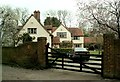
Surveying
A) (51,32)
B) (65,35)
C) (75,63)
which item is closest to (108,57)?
(75,63)

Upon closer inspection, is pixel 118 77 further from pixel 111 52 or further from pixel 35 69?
pixel 35 69

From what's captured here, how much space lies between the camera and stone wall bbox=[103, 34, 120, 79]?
13.4 m

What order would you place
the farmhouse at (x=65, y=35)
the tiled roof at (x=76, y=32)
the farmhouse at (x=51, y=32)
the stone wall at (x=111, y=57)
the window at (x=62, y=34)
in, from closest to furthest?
the stone wall at (x=111, y=57) < the farmhouse at (x=51, y=32) < the farmhouse at (x=65, y=35) < the window at (x=62, y=34) < the tiled roof at (x=76, y=32)

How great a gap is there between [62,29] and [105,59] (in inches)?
2206

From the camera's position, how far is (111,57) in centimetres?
1363

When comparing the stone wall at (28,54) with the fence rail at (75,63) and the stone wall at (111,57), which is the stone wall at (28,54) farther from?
the stone wall at (111,57)

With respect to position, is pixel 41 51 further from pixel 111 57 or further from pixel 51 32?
pixel 51 32

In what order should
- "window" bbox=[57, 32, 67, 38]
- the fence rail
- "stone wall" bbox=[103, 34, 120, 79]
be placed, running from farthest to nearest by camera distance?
"window" bbox=[57, 32, 67, 38]
the fence rail
"stone wall" bbox=[103, 34, 120, 79]

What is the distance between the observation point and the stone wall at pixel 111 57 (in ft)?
44.1

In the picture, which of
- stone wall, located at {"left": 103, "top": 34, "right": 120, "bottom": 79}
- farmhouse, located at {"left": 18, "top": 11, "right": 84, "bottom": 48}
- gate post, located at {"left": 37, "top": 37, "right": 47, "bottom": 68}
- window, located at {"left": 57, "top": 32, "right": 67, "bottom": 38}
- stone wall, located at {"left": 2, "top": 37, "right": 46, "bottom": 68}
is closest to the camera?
stone wall, located at {"left": 103, "top": 34, "right": 120, "bottom": 79}

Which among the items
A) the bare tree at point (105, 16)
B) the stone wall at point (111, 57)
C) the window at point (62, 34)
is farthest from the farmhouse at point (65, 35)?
the stone wall at point (111, 57)

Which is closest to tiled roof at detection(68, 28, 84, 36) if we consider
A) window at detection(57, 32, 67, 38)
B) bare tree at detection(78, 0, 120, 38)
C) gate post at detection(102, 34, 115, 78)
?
window at detection(57, 32, 67, 38)

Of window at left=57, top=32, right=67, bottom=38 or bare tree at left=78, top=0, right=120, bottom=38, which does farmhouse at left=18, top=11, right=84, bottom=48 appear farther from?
bare tree at left=78, top=0, right=120, bottom=38

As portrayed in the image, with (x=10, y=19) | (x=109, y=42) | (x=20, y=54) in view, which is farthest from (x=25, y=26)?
(x=109, y=42)
